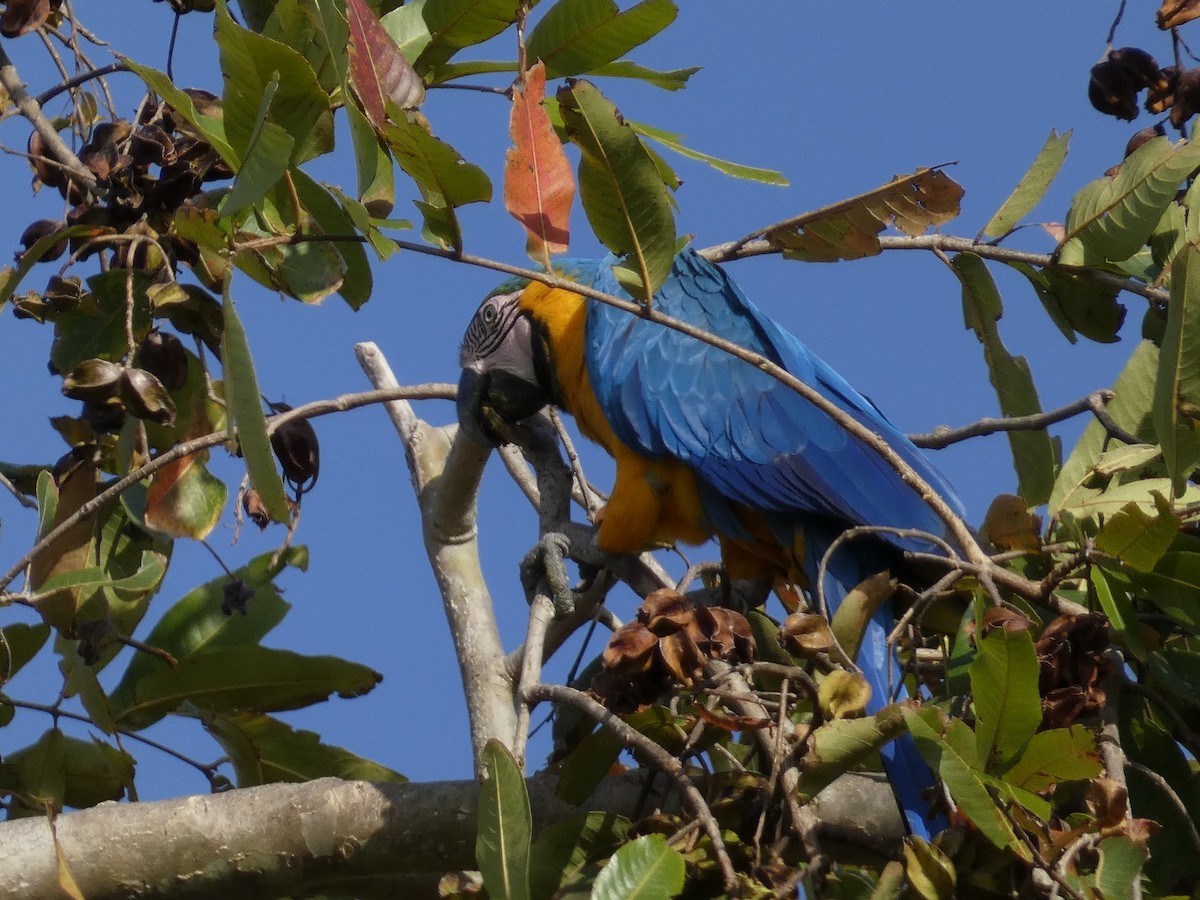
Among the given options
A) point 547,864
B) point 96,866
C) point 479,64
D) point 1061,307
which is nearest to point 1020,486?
point 1061,307

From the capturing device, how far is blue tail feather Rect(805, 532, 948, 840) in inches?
60.2

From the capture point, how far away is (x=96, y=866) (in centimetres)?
153

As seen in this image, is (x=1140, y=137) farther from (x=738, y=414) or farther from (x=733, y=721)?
(x=733, y=721)

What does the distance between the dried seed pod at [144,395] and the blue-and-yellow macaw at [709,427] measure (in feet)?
2.90

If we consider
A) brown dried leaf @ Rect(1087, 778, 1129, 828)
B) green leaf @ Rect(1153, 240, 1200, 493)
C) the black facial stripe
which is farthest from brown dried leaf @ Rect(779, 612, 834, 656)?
the black facial stripe

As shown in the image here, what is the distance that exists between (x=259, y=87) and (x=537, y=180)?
272 millimetres

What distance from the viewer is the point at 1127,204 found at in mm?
1634

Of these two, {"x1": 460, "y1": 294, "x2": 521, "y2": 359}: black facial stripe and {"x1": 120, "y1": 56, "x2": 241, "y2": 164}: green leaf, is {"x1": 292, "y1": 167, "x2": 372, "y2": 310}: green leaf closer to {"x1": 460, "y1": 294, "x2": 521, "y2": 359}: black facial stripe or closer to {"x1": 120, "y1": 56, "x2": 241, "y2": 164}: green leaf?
{"x1": 120, "y1": 56, "x2": 241, "y2": 164}: green leaf

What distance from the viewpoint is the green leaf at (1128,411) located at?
1637mm

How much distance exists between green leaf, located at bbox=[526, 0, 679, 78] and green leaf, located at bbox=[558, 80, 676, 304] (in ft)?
1.61

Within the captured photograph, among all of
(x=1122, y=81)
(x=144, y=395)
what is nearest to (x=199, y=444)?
(x=144, y=395)

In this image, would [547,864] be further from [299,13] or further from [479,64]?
[479,64]

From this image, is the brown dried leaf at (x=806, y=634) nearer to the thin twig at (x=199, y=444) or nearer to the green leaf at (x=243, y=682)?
the thin twig at (x=199, y=444)

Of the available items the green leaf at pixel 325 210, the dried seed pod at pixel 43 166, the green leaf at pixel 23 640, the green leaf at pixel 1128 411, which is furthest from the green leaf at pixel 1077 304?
the green leaf at pixel 23 640
